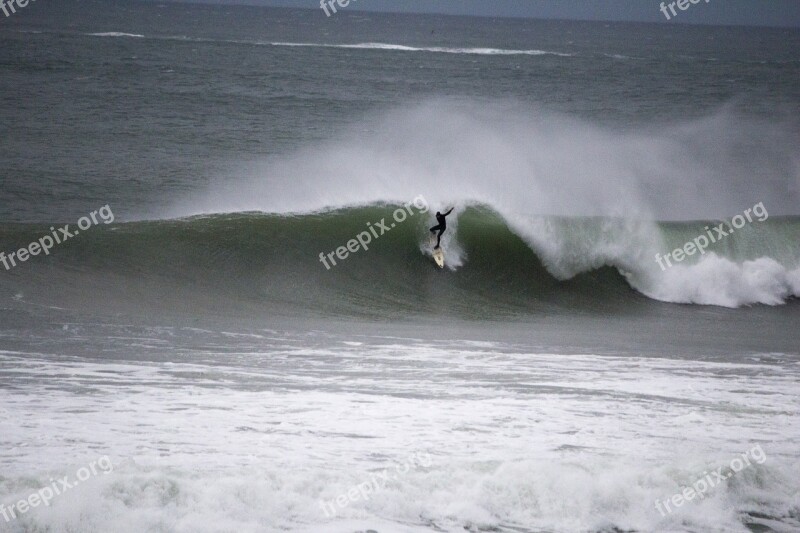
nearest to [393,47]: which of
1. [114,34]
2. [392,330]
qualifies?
[114,34]

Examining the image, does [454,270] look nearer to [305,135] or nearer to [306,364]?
[306,364]

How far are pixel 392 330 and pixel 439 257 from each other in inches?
141

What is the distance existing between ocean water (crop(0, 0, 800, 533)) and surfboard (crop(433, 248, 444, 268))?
0.13 meters

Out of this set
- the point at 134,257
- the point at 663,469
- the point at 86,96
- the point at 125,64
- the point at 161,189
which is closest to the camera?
the point at 663,469

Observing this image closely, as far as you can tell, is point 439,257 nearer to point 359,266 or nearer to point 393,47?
point 359,266

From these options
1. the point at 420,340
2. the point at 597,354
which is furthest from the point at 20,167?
the point at 597,354

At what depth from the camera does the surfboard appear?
47.5 ft

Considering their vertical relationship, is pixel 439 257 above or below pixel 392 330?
above

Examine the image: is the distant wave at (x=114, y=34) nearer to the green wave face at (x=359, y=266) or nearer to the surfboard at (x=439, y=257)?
the green wave face at (x=359, y=266)

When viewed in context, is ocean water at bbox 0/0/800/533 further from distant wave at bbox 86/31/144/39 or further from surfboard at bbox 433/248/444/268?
distant wave at bbox 86/31/144/39

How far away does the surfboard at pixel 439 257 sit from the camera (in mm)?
14469

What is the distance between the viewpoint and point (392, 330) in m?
11.1

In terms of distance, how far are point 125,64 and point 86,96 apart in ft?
48.3

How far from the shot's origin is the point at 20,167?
2228cm
